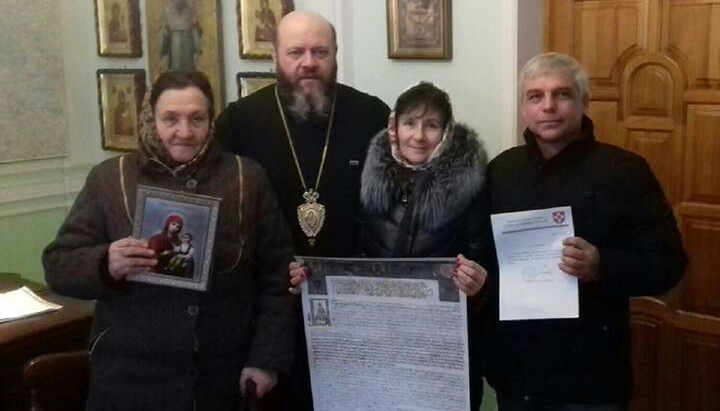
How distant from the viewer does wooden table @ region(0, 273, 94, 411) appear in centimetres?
295

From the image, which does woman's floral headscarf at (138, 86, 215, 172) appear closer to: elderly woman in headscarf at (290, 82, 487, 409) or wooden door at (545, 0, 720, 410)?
elderly woman in headscarf at (290, 82, 487, 409)

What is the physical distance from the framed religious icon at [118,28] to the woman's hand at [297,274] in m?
2.38

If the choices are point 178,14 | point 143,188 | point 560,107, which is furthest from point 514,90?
point 178,14

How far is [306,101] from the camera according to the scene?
2854 millimetres

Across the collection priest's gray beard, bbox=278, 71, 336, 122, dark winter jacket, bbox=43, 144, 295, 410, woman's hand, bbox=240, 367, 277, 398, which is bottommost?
woman's hand, bbox=240, 367, 277, 398

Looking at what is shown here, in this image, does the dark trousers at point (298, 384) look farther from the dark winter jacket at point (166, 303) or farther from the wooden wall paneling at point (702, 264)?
the wooden wall paneling at point (702, 264)

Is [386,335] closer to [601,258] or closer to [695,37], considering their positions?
[601,258]

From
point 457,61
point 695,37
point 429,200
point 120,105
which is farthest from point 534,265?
point 120,105

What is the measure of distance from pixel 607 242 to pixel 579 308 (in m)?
0.17

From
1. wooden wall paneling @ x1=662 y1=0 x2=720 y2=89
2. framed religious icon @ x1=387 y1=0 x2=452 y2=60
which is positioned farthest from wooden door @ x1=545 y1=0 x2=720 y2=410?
framed religious icon @ x1=387 y1=0 x2=452 y2=60

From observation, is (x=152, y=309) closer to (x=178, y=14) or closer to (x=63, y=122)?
(x=178, y=14)

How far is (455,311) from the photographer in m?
2.41

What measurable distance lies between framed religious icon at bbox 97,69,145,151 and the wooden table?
153 cm

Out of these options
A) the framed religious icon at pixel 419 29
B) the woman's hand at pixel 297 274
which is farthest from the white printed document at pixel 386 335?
the framed religious icon at pixel 419 29
